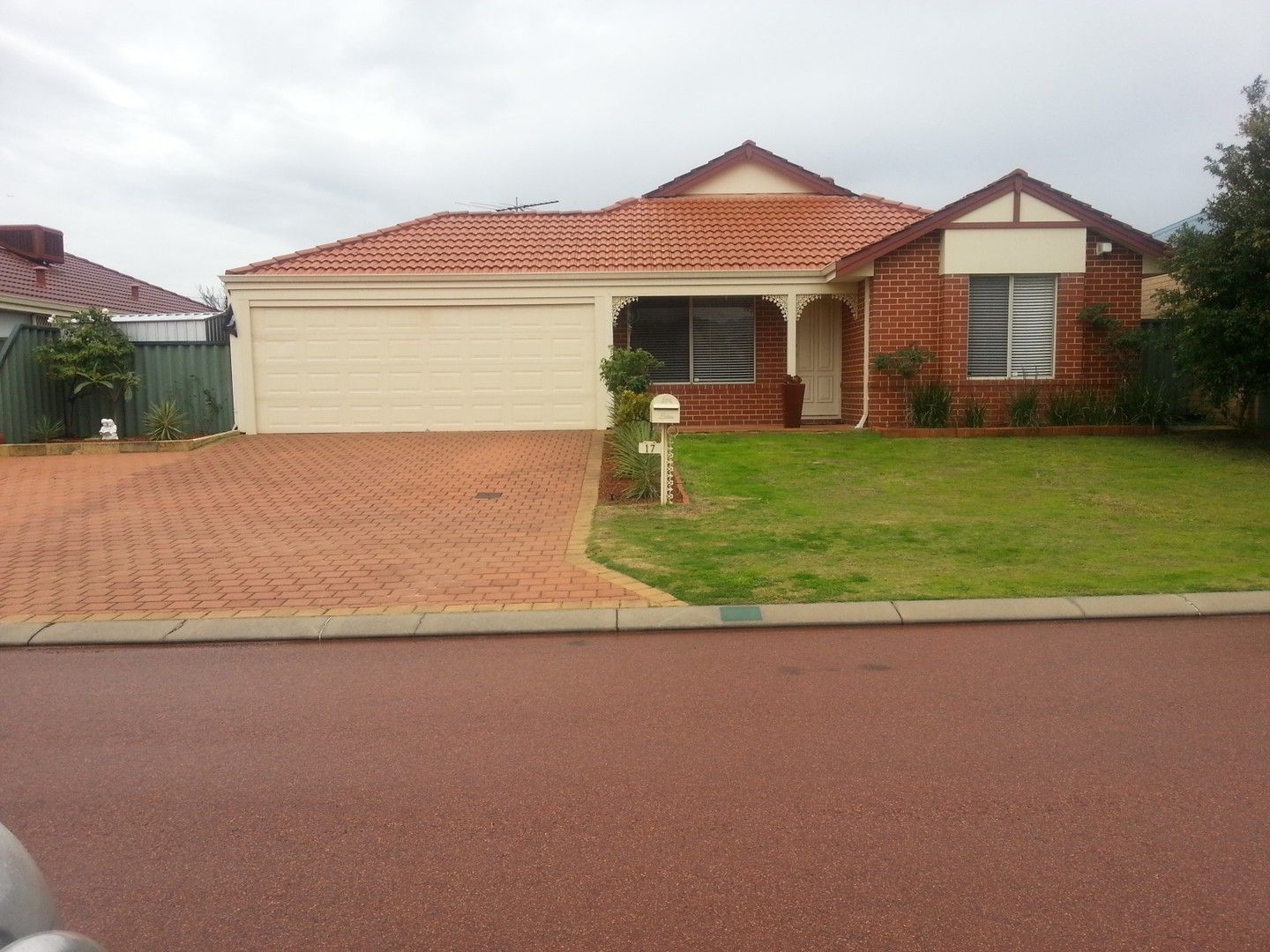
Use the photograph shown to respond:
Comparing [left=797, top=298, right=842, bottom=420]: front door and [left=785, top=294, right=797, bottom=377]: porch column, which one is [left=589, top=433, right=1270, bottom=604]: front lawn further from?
[left=797, top=298, right=842, bottom=420]: front door

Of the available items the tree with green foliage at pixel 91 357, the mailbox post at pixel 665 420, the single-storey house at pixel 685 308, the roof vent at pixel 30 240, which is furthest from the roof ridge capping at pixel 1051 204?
the roof vent at pixel 30 240

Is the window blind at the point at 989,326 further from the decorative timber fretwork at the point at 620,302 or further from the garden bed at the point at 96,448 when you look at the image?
the garden bed at the point at 96,448

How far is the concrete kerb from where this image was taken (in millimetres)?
6688

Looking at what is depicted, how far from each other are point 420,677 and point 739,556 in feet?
11.3

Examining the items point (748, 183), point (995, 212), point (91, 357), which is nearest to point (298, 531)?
point (91, 357)

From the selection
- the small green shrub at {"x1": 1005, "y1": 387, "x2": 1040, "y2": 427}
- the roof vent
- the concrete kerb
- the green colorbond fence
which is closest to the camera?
the concrete kerb

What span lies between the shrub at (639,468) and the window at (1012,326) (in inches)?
291

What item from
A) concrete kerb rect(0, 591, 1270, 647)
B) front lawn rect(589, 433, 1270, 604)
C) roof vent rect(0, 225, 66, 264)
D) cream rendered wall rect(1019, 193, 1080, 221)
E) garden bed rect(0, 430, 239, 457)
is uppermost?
roof vent rect(0, 225, 66, 264)

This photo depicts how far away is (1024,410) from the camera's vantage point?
53.4 feet

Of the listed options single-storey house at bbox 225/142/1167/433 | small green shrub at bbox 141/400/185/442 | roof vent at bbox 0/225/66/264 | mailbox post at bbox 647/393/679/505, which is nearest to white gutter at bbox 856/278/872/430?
single-storey house at bbox 225/142/1167/433

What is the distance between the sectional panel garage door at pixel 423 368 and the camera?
17.9m

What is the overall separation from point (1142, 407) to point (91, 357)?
56.1 feet

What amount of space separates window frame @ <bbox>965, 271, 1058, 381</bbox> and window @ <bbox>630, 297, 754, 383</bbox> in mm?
4014

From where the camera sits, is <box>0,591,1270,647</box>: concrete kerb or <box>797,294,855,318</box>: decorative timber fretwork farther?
<box>797,294,855,318</box>: decorative timber fretwork
